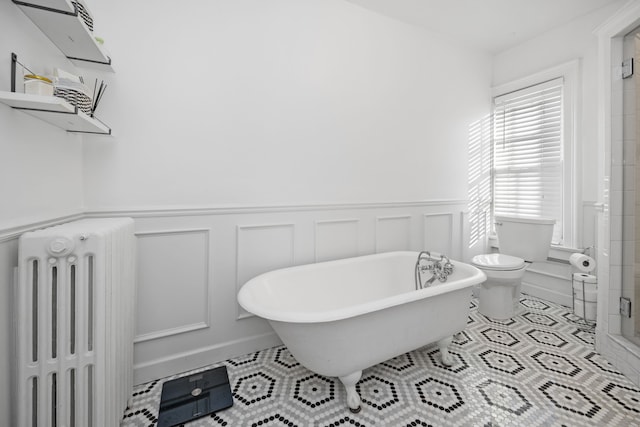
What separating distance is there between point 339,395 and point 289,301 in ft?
1.96

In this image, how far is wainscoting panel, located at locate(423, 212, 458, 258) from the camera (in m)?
2.84

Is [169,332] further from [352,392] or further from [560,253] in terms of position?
[560,253]

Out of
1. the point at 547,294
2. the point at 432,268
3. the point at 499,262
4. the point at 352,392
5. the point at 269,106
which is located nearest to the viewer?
the point at 352,392

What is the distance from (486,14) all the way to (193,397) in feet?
12.0

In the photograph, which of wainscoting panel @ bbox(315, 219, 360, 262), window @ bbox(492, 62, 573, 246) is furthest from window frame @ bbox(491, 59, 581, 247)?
wainscoting panel @ bbox(315, 219, 360, 262)

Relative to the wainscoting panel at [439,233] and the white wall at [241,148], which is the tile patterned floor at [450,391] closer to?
the white wall at [241,148]

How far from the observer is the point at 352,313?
1.31 m

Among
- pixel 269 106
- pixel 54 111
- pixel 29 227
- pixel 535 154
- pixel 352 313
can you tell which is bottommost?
pixel 352 313

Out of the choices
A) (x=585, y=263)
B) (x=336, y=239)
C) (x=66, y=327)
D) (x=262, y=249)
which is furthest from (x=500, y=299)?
(x=66, y=327)

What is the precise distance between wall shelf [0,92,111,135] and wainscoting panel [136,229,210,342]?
617mm

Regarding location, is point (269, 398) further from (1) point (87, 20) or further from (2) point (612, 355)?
(2) point (612, 355)

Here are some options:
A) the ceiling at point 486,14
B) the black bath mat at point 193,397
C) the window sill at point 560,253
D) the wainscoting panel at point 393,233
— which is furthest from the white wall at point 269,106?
the window sill at point 560,253

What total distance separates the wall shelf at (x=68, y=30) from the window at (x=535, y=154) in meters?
3.60

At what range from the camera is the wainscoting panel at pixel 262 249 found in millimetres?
1936
